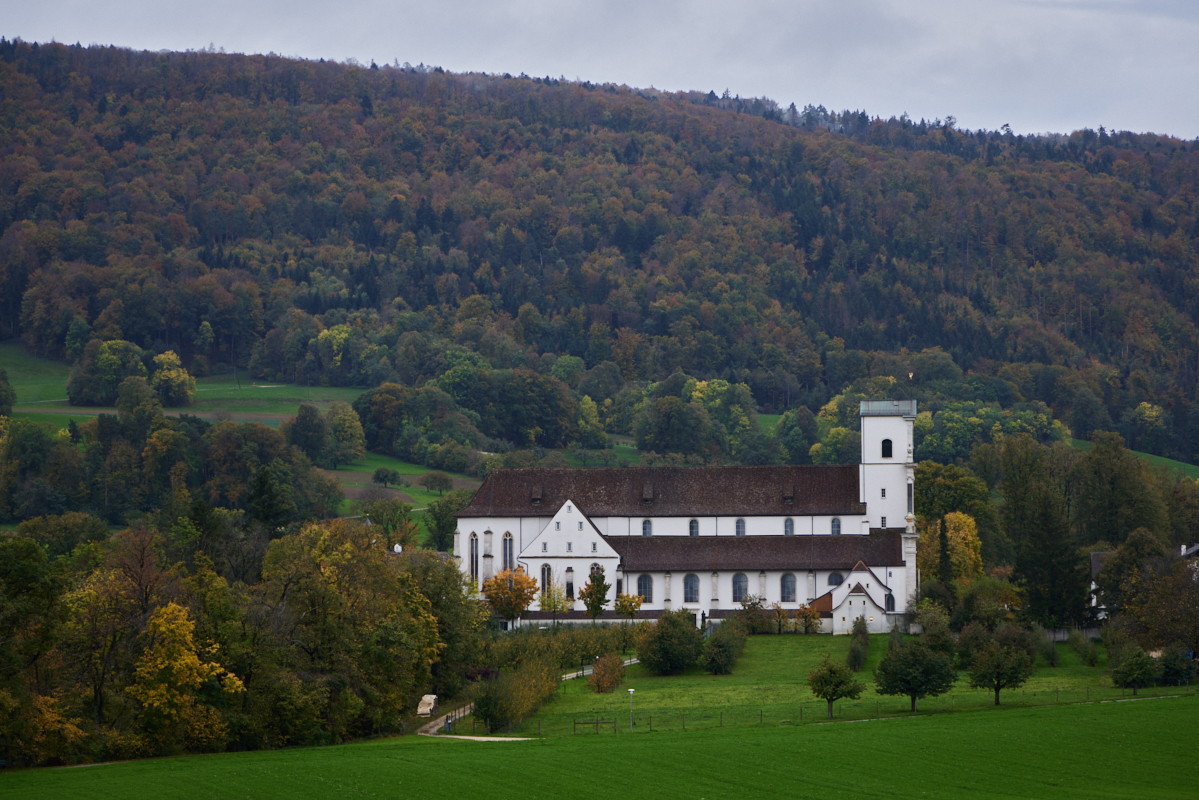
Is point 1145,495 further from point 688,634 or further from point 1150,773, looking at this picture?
point 1150,773

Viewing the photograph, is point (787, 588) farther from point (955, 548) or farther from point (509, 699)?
point (509, 699)

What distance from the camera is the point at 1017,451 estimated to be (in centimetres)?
10962

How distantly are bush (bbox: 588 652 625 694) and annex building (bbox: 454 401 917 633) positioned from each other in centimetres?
1488

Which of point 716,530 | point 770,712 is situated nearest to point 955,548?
point 716,530

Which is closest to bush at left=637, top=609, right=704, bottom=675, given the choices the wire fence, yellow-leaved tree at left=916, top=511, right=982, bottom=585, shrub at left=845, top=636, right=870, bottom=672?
shrub at left=845, top=636, right=870, bottom=672

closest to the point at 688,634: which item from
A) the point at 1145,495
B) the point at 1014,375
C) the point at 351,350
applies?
the point at 1145,495

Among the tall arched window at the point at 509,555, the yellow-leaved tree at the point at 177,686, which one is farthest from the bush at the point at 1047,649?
the yellow-leaved tree at the point at 177,686

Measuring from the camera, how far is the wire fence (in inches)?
2170

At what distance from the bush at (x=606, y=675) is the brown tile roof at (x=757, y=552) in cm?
1687

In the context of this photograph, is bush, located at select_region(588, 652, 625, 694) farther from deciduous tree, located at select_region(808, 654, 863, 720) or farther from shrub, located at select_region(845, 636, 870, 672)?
deciduous tree, located at select_region(808, 654, 863, 720)

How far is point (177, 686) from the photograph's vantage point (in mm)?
51188

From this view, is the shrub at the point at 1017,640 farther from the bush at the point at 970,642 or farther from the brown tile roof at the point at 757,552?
the brown tile roof at the point at 757,552

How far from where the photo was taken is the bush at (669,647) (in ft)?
226

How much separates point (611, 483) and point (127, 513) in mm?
50080
